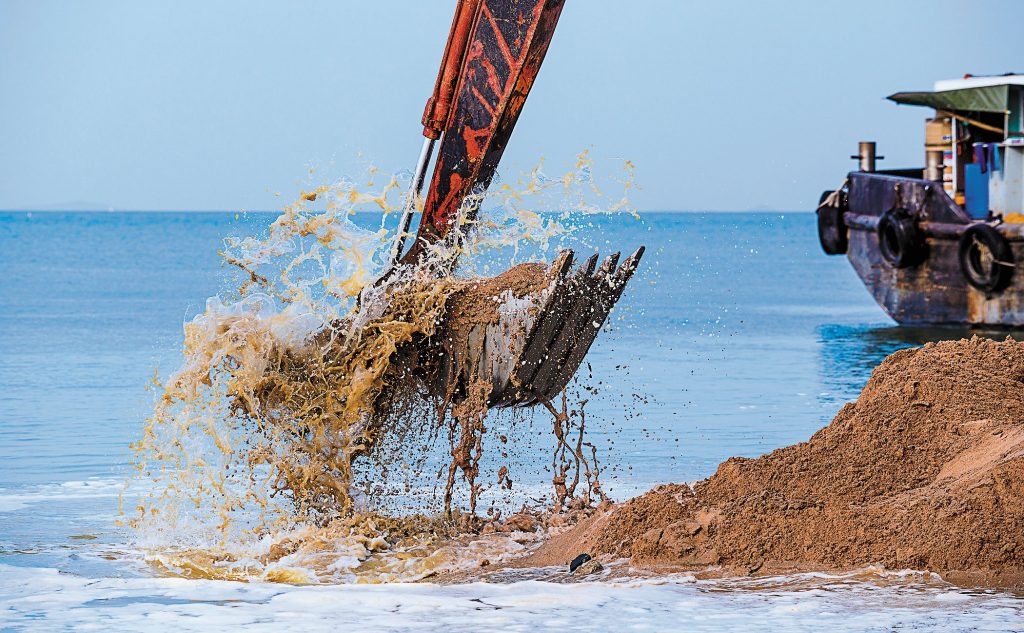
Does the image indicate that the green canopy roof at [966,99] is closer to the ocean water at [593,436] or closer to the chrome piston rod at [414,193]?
the ocean water at [593,436]

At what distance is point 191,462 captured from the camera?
821cm

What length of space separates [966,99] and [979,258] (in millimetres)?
2397

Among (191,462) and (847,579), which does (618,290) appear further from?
(191,462)

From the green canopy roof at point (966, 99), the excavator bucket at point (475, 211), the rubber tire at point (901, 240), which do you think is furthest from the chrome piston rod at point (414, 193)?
the rubber tire at point (901, 240)

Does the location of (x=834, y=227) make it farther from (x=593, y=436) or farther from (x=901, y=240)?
(x=593, y=436)

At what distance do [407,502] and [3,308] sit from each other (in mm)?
23109

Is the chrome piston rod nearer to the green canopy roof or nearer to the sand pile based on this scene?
the sand pile

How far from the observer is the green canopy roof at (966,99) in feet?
66.5

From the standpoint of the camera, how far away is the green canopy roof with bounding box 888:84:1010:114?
20.3 meters

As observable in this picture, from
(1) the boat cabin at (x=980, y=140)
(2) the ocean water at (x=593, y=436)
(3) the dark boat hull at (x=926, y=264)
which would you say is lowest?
(2) the ocean water at (x=593, y=436)

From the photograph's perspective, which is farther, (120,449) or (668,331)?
(668,331)

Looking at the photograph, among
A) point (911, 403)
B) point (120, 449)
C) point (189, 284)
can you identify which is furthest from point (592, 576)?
point (189, 284)

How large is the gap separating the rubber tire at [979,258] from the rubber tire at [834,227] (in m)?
4.45

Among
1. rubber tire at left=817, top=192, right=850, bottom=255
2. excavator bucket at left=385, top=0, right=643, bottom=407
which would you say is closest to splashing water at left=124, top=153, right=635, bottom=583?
excavator bucket at left=385, top=0, right=643, bottom=407
